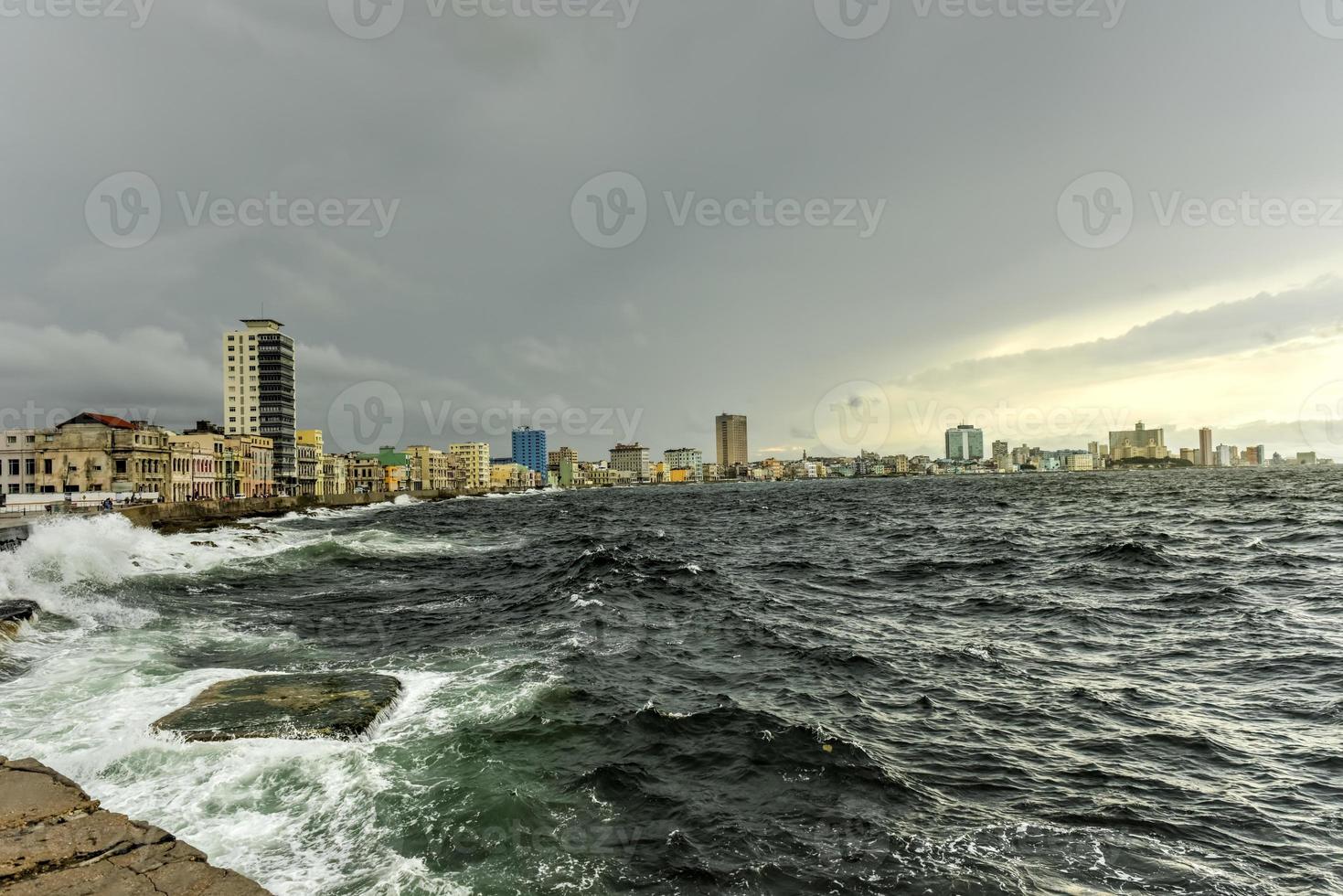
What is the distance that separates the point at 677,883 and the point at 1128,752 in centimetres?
707

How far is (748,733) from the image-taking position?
9.98m

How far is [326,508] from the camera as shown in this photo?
104 meters

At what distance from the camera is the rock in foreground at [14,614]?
49.6ft

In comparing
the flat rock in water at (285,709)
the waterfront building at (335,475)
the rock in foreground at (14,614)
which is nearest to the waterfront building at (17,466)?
the waterfront building at (335,475)

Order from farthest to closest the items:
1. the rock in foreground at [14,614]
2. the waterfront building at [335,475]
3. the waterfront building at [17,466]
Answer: the waterfront building at [335,475] < the waterfront building at [17,466] < the rock in foreground at [14,614]

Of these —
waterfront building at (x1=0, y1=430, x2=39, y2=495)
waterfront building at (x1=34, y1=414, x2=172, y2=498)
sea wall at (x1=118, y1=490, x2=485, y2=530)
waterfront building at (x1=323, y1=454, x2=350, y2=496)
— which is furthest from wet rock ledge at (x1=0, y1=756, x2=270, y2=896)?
waterfront building at (x1=323, y1=454, x2=350, y2=496)

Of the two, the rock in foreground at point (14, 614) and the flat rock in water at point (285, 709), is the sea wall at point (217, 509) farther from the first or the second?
the flat rock in water at point (285, 709)

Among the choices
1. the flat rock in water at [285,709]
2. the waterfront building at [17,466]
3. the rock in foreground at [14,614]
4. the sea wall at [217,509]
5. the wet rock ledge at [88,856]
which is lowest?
the sea wall at [217,509]

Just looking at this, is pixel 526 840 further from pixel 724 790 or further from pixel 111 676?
pixel 111 676

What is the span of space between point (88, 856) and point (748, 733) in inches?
310

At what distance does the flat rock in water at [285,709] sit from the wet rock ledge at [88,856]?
13.6 feet

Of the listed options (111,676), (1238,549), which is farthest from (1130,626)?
(111,676)

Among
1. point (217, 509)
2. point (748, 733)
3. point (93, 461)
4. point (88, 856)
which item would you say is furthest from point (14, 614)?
point (93, 461)

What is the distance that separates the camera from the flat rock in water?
930 cm
